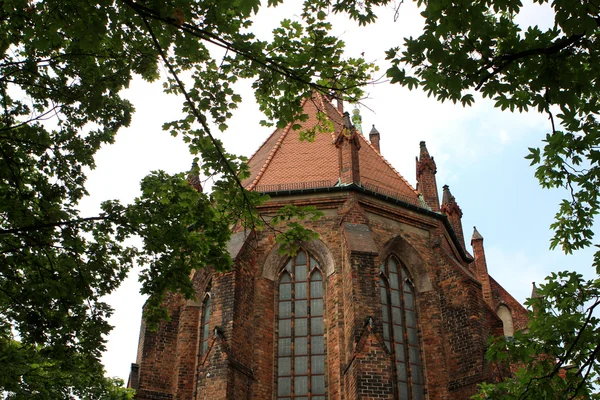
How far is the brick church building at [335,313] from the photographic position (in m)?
13.4

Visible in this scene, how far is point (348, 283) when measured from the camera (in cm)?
1434

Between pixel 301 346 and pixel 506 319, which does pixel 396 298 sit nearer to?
pixel 301 346

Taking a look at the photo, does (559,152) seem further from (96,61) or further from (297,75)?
(96,61)

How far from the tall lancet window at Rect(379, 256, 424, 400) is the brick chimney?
230cm

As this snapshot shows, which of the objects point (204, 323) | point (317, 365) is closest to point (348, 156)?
point (317, 365)

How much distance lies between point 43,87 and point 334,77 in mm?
3668

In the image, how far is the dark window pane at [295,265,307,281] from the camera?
15.4 m

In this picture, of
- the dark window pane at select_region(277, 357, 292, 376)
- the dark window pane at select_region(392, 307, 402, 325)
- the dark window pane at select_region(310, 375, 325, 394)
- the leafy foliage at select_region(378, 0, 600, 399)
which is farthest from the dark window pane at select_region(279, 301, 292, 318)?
the leafy foliage at select_region(378, 0, 600, 399)

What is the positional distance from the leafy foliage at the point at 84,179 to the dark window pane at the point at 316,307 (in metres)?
6.61

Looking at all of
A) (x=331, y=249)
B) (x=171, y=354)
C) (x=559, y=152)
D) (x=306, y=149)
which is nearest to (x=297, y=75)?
(x=559, y=152)

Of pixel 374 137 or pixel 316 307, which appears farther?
pixel 374 137

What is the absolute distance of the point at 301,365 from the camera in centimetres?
1423

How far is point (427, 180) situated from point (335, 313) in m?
5.74

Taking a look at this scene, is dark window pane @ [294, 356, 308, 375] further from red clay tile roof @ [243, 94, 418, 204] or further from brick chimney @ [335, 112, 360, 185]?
brick chimney @ [335, 112, 360, 185]
